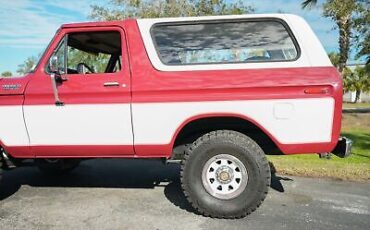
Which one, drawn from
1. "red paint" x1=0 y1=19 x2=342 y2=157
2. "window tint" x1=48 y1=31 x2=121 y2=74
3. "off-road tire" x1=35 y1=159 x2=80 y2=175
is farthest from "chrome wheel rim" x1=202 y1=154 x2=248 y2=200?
"off-road tire" x1=35 y1=159 x2=80 y2=175

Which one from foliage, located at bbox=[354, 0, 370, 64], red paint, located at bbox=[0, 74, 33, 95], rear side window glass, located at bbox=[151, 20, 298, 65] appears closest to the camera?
rear side window glass, located at bbox=[151, 20, 298, 65]

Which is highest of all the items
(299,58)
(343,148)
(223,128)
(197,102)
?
(299,58)

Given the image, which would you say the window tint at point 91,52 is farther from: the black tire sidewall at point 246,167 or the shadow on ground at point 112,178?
the shadow on ground at point 112,178

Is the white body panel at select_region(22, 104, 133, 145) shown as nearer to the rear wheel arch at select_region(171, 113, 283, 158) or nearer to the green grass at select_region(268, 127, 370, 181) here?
the rear wheel arch at select_region(171, 113, 283, 158)

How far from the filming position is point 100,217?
14.9 feet

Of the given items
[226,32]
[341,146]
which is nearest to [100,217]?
[226,32]

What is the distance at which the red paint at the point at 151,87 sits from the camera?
4.37m

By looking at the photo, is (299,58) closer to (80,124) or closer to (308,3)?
(80,124)

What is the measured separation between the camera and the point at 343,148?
4.66 metres

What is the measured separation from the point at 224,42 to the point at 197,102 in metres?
0.76

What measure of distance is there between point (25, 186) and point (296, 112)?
12.3ft

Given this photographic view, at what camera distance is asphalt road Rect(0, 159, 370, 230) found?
435 cm

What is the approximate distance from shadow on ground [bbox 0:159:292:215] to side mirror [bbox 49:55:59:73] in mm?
1855

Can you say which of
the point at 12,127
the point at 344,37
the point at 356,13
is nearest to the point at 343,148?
the point at 12,127
